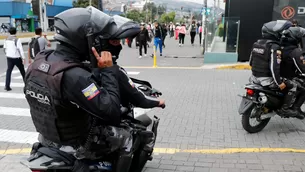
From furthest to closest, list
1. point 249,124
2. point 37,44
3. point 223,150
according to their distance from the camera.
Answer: point 37,44
point 249,124
point 223,150

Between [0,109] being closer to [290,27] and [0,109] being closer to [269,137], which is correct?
[269,137]

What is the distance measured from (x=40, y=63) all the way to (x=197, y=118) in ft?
14.2

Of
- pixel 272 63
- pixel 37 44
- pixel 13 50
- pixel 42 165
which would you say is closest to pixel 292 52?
pixel 272 63

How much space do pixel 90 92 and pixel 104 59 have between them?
27 cm

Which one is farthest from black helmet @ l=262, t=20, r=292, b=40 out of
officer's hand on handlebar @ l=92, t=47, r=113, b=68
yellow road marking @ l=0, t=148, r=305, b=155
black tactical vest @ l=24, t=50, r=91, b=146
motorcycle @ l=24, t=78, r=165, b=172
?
black tactical vest @ l=24, t=50, r=91, b=146

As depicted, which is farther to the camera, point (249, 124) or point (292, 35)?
point (249, 124)

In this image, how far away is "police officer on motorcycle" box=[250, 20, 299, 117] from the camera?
4879 millimetres

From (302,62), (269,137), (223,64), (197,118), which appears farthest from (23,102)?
(223,64)

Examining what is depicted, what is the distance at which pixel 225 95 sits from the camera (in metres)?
8.02

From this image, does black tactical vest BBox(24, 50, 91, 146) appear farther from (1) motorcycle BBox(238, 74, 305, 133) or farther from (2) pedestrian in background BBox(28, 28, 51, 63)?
(2) pedestrian in background BBox(28, 28, 51, 63)

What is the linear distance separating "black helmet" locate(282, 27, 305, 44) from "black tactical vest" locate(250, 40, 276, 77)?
0.64 ft

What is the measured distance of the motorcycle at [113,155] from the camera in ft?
7.38

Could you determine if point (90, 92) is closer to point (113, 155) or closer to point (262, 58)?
point (113, 155)

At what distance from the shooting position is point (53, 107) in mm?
2133
